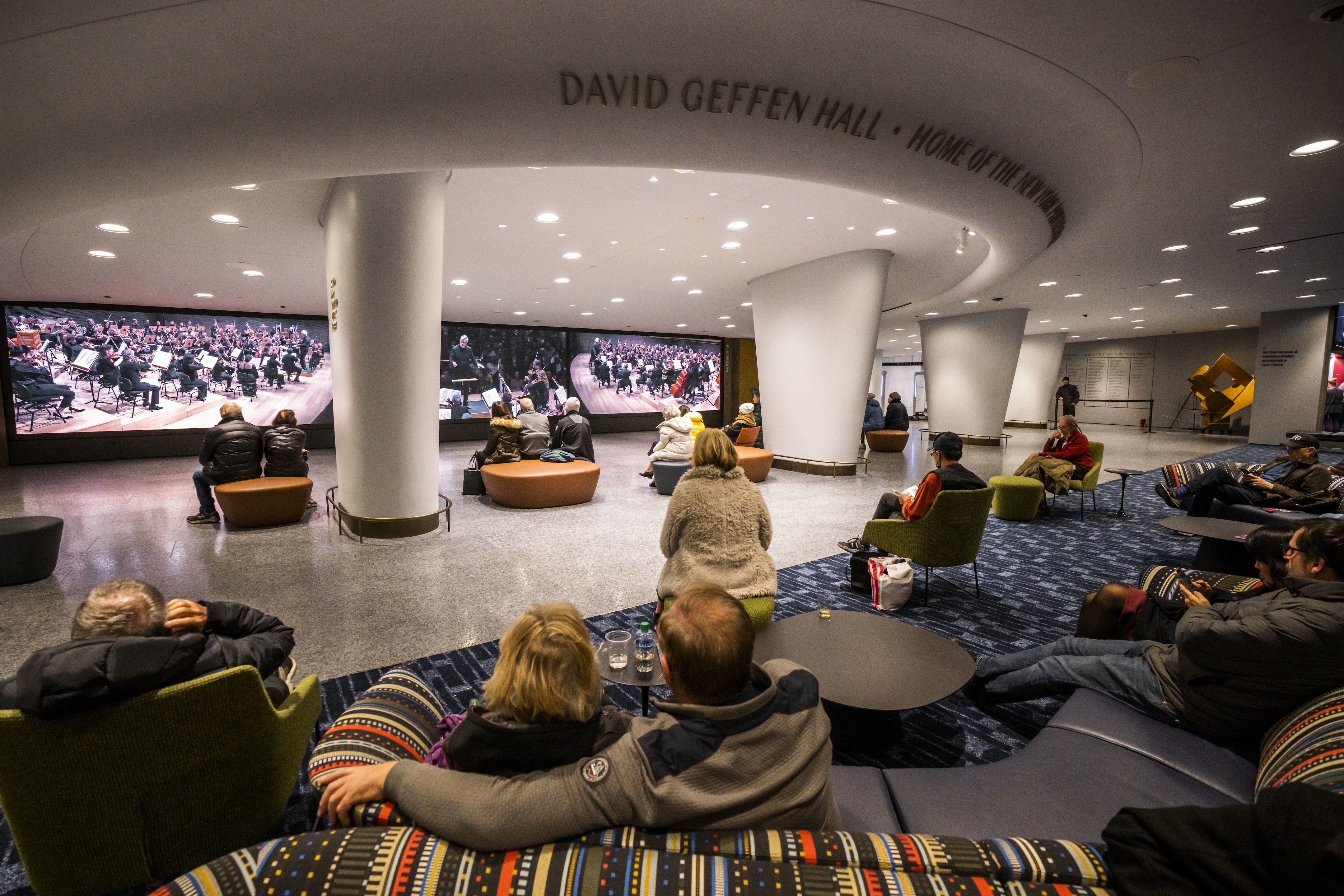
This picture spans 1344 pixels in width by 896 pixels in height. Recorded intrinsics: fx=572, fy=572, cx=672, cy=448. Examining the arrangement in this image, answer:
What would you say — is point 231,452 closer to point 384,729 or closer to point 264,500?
point 264,500

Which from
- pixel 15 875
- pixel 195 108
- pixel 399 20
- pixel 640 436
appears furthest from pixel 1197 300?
pixel 15 875

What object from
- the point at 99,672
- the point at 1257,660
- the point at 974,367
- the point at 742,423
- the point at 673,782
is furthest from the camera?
the point at 974,367

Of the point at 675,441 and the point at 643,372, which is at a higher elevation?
the point at 643,372

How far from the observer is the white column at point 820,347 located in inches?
353

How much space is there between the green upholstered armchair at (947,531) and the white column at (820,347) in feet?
17.5

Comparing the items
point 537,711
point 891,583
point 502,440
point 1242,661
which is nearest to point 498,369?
point 502,440

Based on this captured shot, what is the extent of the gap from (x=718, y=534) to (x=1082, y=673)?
1.65 metres

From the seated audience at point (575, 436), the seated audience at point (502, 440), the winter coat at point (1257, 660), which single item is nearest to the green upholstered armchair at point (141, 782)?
the winter coat at point (1257, 660)

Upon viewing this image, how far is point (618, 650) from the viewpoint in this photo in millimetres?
2291

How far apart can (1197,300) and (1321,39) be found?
493 inches

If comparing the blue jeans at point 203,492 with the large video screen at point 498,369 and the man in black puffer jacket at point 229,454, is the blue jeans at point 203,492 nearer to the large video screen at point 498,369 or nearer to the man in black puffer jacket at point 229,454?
the man in black puffer jacket at point 229,454

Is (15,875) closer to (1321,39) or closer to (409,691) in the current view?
(409,691)

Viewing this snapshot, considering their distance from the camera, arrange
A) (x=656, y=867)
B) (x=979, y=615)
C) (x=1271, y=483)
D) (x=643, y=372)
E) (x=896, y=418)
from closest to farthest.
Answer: (x=656, y=867) → (x=979, y=615) → (x=1271, y=483) → (x=896, y=418) → (x=643, y=372)

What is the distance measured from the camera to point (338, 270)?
18.0 ft
